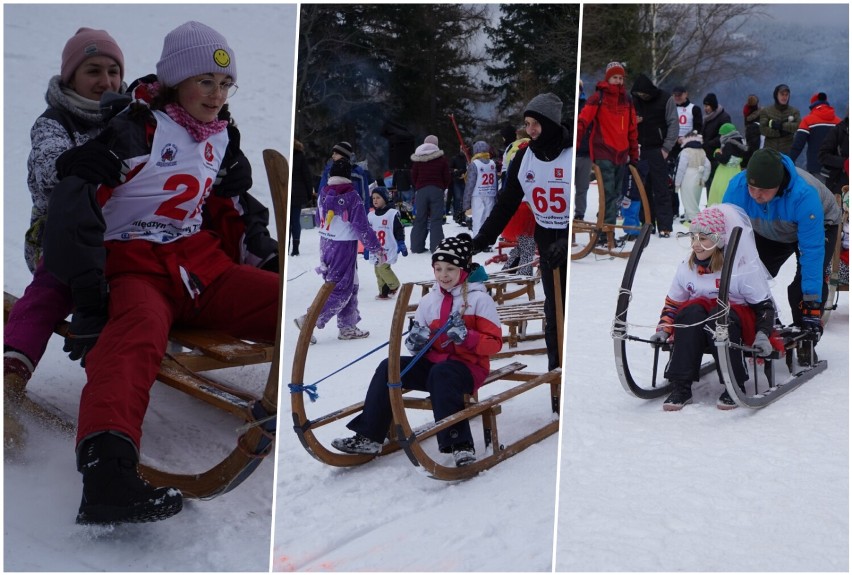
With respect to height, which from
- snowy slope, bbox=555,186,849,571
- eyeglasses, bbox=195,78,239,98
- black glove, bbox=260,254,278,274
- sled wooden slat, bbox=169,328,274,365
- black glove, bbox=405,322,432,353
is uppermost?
eyeglasses, bbox=195,78,239,98

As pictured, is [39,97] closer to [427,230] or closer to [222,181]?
[222,181]

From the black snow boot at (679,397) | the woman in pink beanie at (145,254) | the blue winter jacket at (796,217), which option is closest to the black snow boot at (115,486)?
the woman in pink beanie at (145,254)

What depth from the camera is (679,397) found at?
3.40 m

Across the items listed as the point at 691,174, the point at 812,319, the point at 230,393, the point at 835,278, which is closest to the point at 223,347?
the point at 230,393

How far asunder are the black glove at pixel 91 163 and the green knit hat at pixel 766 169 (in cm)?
241

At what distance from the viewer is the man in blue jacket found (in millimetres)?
3561

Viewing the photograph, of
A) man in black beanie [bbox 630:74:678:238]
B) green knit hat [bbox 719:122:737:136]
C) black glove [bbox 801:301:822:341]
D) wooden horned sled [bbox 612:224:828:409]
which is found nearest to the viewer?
wooden horned sled [bbox 612:224:828:409]

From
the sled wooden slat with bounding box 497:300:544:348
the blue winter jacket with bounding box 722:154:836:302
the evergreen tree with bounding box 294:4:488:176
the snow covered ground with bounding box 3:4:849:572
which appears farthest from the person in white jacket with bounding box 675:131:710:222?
the evergreen tree with bounding box 294:4:488:176

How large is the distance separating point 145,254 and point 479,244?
3.06 feet

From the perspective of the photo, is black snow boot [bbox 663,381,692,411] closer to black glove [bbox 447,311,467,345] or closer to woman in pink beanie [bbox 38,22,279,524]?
black glove [bbox 447,311,467,345]

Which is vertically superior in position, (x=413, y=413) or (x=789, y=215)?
(x=789, y=215)

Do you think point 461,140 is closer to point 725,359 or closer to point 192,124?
point 192,124

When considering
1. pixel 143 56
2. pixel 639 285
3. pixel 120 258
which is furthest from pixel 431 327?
pixel 639 285

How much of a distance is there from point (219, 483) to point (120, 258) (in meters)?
0.68
